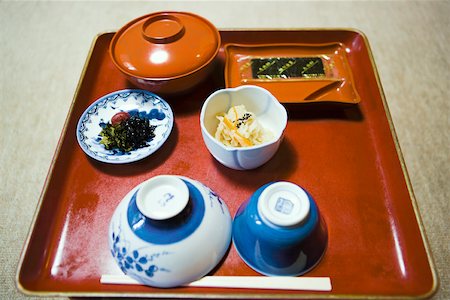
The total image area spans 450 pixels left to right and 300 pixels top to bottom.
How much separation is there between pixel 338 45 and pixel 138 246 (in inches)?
34.0

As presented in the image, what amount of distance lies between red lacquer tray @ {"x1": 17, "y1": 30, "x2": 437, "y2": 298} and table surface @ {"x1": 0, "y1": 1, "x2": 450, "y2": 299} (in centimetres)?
45

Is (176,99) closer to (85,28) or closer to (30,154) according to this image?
(30,154)

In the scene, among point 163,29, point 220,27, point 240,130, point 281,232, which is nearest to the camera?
point 281,232

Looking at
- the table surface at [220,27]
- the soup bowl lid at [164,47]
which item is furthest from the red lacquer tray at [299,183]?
the table surface at [220,27]

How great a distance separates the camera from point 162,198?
71cm

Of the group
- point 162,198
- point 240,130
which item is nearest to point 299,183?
point 240,130

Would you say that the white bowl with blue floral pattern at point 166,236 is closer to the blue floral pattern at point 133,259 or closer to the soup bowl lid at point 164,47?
the blue floral pattern at point 133,259

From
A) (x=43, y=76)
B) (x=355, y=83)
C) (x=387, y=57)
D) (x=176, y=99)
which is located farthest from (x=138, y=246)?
(x=387, y=57)

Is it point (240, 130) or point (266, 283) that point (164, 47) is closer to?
point (240, 130)

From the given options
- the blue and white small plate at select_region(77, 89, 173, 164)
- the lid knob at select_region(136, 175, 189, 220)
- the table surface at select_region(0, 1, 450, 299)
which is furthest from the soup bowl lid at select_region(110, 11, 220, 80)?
the table surface at select_region(0, 1, 450, 299)

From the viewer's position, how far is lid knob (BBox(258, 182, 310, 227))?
67cm

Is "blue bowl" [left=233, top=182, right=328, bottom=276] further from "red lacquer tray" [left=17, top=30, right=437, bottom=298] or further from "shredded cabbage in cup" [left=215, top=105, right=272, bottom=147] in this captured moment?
"shredded cabbage in cup" [left=215, top=105, right=272, bottom=147]

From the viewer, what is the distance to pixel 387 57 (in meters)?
1.76

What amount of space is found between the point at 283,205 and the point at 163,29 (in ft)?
2.05
